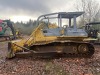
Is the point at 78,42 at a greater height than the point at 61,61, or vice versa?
the point at 78,42

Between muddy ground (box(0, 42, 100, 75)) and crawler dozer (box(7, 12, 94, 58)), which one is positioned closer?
muddy ground (box(0, 42, 100, 75))

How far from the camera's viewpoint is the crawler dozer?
1342cm

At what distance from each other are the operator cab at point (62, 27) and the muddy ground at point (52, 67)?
55.4 inches

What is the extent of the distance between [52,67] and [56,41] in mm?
2514

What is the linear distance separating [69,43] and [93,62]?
6.58 feet

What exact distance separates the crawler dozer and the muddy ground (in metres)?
0.54

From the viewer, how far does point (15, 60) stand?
43.2ft

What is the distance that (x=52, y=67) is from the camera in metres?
11.0

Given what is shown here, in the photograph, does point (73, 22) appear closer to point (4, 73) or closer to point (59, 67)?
point (59, 67)

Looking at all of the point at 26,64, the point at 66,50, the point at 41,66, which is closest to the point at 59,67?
the point at 41,66

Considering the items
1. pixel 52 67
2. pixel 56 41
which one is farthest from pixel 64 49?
pixel 52 67

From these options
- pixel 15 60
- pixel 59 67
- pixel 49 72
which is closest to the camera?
pixel 49 72

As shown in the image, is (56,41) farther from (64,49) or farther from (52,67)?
(52,67)

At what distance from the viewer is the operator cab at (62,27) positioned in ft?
44.8
